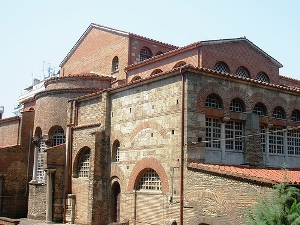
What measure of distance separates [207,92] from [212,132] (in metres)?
1.65

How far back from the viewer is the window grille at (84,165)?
67.9 feet

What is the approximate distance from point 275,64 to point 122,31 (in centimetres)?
970

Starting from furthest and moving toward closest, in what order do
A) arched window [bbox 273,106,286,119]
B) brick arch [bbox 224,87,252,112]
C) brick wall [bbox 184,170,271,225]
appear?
1. arched window [bbox 273,106,286,119]
2. brick arch [bbox 224,87,252,112]
3. brick wall [bbox 184,170,271,225]

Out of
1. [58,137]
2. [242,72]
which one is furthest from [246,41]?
[58,137]

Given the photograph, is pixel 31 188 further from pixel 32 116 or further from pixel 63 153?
pixel 32 116

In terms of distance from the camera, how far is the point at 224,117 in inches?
633

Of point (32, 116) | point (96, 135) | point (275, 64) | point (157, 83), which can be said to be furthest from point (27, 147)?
point (275, 64)

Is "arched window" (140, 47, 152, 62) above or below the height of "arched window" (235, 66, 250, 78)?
above

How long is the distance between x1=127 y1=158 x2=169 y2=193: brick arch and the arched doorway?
1.43 metres

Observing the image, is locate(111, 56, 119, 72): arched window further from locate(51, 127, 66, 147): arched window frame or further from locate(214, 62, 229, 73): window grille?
locate(214, 62, 229, 73): window grille

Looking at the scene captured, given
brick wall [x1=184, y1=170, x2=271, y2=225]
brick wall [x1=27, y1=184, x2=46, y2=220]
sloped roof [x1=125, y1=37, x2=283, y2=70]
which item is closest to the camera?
brick wall [x1=184, y1=170, x2=271, y2=225]

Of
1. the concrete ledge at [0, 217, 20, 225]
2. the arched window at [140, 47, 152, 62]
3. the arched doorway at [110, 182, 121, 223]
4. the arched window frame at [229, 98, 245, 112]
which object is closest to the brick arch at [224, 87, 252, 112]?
the arched window frame at [229, 98, 245, 112]

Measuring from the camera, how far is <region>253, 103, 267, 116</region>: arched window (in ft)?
58.0

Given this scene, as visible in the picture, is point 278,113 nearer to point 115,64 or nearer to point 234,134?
point 234,134
